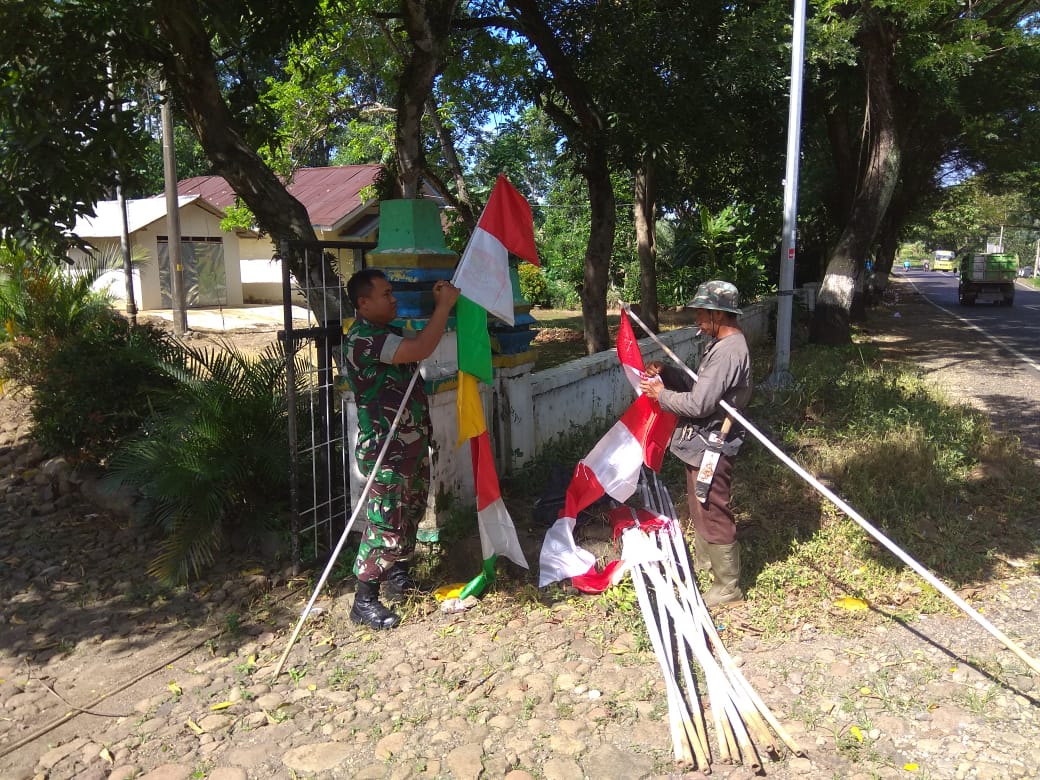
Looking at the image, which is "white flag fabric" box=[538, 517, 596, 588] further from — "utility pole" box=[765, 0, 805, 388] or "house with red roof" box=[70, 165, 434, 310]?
"house with red roof" box=[70, 165, 434, 310]

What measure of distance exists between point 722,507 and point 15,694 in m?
3.45

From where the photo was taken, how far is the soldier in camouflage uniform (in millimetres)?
4016

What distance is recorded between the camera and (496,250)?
180 inches

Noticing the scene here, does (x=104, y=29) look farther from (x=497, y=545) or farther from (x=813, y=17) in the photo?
(x=813, y=17)

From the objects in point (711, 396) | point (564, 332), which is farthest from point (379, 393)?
point (564, 332)

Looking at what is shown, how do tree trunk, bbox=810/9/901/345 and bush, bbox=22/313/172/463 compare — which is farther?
tree trunk, bbox=810/9/901/345

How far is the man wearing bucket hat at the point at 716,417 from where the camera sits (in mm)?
3980

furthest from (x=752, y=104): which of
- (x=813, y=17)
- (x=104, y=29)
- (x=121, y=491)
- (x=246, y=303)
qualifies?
(x=246, y=303)

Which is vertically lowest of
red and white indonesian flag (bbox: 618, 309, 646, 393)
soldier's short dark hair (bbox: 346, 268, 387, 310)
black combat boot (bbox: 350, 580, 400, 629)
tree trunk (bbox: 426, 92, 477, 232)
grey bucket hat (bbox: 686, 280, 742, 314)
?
black combat boot (bbox: 350, 580, 400, 629)

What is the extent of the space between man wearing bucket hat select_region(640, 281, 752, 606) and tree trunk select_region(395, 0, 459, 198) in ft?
11.1

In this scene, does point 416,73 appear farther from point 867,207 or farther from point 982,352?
point 982,352

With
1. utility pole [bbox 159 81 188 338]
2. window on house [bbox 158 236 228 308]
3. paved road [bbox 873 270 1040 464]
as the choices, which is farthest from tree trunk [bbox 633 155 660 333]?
window on house [bbox 158 236 228 308]

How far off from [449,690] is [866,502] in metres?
3.16

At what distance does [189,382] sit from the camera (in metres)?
5.64
